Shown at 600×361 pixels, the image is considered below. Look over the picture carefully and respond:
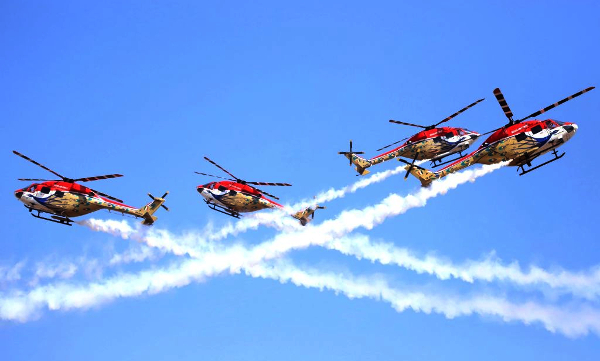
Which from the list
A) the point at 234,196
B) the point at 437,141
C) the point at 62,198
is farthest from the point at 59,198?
the point at 437,141

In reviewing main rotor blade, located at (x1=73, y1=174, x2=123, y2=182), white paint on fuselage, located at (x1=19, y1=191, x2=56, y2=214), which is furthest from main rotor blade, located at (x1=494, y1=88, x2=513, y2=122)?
white paint on fuselage, located at (x1=19, y1=191, x2=56, y2=214)

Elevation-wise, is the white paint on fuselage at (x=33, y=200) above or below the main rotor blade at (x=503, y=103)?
below

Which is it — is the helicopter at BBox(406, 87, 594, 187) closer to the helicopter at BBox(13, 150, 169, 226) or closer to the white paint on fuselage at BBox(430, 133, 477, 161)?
the white paint on fuselage at BBox(430, 133, 477, 161)

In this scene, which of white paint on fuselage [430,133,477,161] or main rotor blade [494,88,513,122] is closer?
main rotor blade [494,88,513,122]

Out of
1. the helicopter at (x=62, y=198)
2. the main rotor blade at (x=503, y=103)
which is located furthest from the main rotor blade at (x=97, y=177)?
the main rotor blade at (x=503, y=103)

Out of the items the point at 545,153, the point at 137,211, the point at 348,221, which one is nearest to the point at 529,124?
the point at 545,153

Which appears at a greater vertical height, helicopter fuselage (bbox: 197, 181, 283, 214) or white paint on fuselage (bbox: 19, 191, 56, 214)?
helicopter fuselage (bbox: 197, 181, 283, 214)

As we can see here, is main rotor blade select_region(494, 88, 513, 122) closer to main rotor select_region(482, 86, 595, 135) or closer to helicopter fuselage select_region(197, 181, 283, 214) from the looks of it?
main rotor select_region(482, 86, 595, 135)

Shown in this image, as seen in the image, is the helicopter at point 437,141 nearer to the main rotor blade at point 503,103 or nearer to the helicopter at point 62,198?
the main rotor blade at point 503,103

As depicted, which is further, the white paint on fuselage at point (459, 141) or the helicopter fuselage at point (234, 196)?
the helicopter fuselage at point (234, 196)

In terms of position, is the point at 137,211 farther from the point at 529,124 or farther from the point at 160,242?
the point at 529,124

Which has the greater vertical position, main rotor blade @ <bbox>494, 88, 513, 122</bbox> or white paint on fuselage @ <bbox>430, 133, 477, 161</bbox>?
white paint on fuselage @ <bbox>430, 133, 477, 161</bbox>

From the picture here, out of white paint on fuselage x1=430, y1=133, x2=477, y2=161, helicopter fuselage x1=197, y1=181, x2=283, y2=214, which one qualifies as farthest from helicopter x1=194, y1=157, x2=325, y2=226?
white paint on fuselage x1=430, y1=133, x2=477, y2=161

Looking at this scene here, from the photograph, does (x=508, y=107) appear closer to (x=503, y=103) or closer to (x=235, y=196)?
(x=503, y=103)
